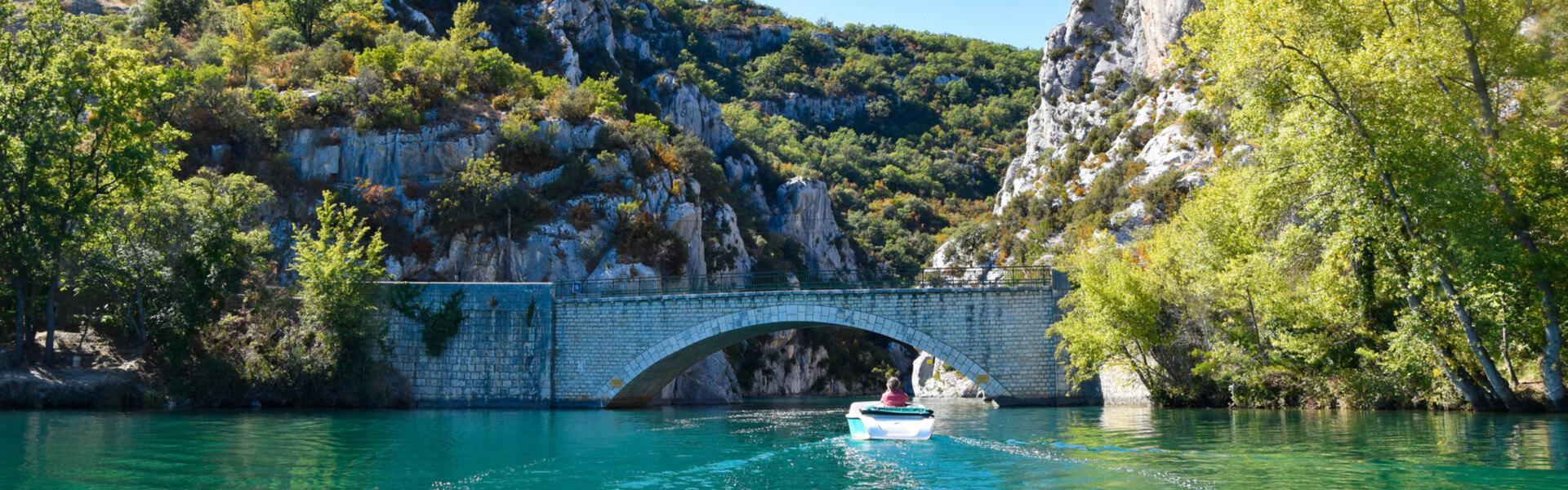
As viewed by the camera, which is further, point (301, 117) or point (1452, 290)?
point (301, 117)

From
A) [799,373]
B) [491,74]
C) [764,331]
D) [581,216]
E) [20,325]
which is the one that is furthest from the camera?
[799,373]

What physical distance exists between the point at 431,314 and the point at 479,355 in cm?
198

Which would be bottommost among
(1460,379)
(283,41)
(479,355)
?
(1460,379)

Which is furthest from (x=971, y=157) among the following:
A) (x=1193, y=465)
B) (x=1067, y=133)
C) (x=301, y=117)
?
(x=1193, y=465)

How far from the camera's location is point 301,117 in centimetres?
4416

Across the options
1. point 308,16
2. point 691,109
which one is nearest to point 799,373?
point 691,109

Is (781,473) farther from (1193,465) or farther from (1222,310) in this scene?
(1222,310)

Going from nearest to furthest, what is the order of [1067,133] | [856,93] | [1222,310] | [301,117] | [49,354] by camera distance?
1. [1222,310]
2. [49,354]
3. [301,117]
4. [1067,133]
5. [856,93]

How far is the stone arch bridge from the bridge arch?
0.04 m

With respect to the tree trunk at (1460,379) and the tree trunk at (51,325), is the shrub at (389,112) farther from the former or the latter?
the tree trunk at (1460,379)

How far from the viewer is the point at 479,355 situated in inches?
1328

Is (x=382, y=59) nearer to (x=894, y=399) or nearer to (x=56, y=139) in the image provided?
(x=56, y=139)

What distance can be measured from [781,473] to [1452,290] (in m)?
Result: 13.2

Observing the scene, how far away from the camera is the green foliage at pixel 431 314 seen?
33.5m
